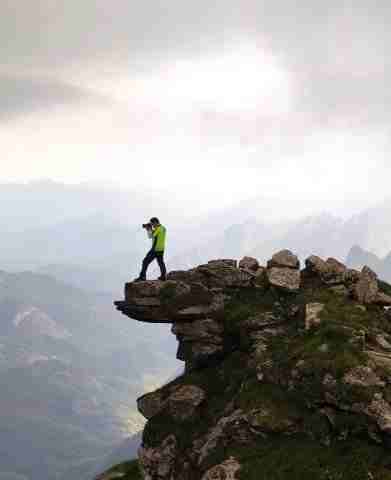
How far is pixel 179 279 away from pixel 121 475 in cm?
1836

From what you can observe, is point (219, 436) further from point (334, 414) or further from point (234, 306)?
point (234, 306)

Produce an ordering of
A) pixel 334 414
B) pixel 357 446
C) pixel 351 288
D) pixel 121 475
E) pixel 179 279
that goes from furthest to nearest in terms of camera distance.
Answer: pixel 121 475, pixel 179 279, pixel 351 288, pixel 334 414, pixel 357 446

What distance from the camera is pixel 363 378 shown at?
26.3 meters

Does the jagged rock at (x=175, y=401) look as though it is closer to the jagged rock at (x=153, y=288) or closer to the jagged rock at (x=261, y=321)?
the jagged rock at (x=261, y=321)

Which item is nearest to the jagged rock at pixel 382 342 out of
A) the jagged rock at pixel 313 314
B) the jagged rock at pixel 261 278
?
the jagged rock at pixel 313 314

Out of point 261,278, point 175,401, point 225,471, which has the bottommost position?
point 225,471

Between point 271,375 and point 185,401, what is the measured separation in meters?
7.09

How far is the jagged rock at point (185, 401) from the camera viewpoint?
111ft

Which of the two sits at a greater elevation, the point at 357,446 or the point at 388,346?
the point at 388,346

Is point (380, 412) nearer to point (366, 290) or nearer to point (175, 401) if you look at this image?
point (366, 290)

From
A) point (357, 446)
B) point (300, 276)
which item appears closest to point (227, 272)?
point (300, 276)

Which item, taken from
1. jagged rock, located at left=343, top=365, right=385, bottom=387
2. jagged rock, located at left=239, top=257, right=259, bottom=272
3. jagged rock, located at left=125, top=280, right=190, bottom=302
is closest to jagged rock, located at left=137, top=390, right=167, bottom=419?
jagged rock, located at left=125, top=280, right=190, bottom=302

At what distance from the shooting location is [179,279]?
135 feet

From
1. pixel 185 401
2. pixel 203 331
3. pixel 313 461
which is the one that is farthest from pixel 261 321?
pixel 313 461
